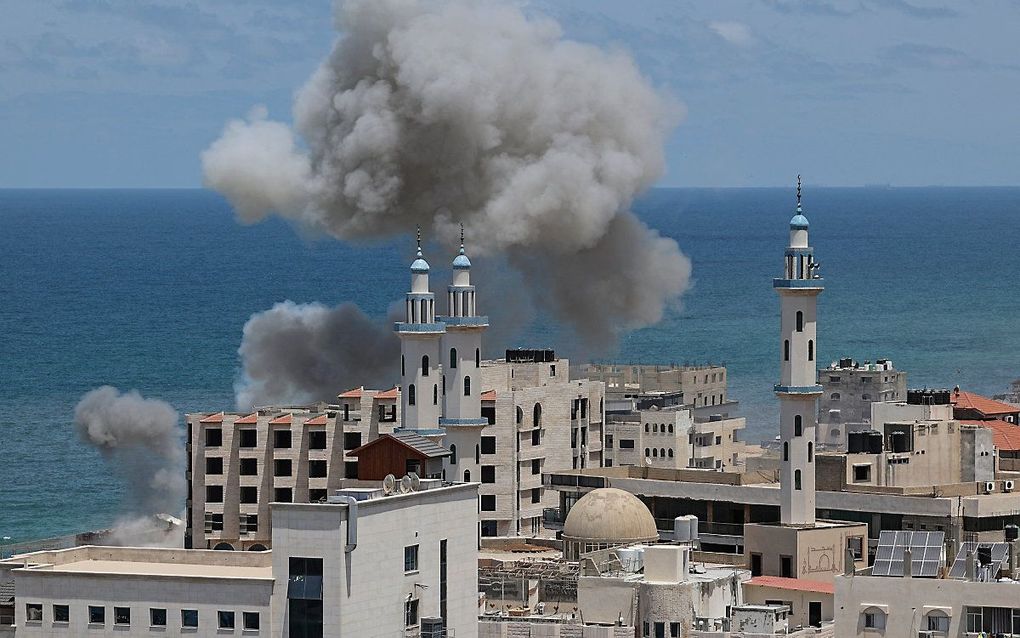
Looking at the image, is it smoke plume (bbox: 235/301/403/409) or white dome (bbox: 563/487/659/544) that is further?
smoke plume (bbox: 235/301/403/409)

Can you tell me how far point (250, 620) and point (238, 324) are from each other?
98265 millimetres

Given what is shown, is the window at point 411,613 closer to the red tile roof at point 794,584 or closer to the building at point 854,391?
the red tile roof at point 794,584

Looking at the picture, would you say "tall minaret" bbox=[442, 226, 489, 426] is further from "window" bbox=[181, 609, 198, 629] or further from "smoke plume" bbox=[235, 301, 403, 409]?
"window" bbox=[181, 609, 198, 629]

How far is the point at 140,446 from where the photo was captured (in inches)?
3051

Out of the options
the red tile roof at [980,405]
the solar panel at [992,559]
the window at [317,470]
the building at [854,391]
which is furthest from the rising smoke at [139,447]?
the solar panel at [992,559]

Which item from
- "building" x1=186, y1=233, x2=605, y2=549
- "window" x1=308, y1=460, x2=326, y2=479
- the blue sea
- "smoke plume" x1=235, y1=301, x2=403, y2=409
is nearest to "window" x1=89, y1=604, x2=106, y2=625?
"building" x1=186, y1=233, x2=605, y2=549

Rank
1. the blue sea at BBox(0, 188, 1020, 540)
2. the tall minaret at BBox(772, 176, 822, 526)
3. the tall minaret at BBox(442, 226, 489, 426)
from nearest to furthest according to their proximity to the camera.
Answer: the tall minaret at BBox(772, 176, 822, 526)
the tall minaret at BBox(442, 226, 489, 426)
the blue sea at BBox(0, 188, 1020, 540)

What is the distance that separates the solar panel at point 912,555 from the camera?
3588 cm

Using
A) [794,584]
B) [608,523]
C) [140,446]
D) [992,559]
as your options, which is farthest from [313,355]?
[992,559]

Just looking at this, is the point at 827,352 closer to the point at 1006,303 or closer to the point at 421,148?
the point at 1006,303

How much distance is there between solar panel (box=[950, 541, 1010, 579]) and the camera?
119 ft

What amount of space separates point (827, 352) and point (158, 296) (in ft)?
140

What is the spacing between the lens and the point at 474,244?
7044 cm

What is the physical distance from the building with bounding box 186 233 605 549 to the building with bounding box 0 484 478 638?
17576mm
